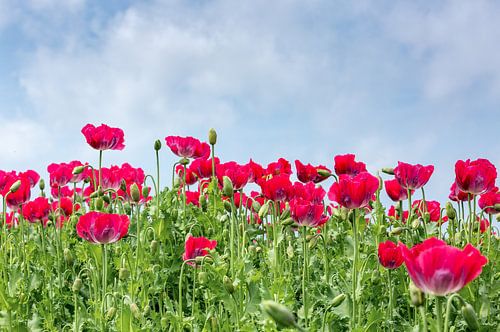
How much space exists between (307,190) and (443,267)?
81.0 inches

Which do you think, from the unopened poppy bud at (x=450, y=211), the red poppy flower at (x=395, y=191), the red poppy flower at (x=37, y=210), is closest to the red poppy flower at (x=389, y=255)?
the unopened poppy bud at (x=450, y=211)

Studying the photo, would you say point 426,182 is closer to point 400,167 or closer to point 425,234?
point 400,167

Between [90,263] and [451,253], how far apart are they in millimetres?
3178

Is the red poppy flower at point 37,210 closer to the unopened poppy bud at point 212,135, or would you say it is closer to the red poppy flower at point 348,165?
the unopened poppy bud at point 212,135

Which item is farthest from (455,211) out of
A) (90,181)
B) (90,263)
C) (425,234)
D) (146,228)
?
(90,181)

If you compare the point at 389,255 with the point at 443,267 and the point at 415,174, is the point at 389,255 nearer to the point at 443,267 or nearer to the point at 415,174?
the point at 415,174

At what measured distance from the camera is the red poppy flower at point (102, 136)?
4.58 metres

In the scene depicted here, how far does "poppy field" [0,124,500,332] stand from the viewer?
A: 293cm

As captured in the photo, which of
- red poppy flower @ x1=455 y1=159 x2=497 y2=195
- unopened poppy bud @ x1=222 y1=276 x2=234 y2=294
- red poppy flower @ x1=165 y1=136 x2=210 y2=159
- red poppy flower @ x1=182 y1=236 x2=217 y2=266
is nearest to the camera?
unopened poppy bud @ x1=222 y1=276 x2=234 y2=294

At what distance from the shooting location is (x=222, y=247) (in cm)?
466

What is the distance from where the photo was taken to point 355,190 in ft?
9.49

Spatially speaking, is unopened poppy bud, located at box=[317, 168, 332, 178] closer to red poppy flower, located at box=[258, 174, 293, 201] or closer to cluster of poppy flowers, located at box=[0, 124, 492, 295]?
cluster of poppy flowers, located at box=[0, 124, 492, 295]

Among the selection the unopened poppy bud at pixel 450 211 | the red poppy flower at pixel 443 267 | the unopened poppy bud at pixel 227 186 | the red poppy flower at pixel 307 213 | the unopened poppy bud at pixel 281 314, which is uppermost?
the unopened poppy bud at pixel 227 186

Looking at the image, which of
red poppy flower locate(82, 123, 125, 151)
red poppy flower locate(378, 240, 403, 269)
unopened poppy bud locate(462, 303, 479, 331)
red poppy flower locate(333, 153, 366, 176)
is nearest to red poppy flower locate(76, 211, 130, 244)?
red poppy flower locate(378, 240, 403, 269)
